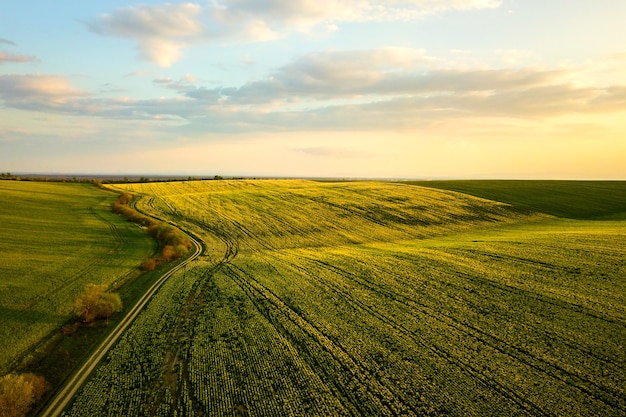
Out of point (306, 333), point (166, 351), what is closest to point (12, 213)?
point (166, 351)

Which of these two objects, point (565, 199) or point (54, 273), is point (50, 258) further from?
point (565, 199)

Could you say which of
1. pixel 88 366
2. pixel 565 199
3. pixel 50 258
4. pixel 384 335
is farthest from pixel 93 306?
pixel 565 199

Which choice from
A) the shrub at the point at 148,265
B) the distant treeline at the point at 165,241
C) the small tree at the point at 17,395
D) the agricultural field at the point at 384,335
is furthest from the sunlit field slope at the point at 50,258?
the agricultural field at the point at 384,335

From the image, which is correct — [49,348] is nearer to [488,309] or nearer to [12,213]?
[488,309]

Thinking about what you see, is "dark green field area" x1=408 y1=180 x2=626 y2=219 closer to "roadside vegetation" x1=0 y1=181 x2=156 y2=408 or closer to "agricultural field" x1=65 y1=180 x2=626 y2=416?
"agricultural field" x1=65 y1=180 x2=626 y2=416

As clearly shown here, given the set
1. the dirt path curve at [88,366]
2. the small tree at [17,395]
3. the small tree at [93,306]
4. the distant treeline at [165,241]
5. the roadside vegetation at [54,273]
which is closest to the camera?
the small tree at [17,395]

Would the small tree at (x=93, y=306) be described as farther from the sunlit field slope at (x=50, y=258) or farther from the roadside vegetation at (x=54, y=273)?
the sunlit field slope at (x=50, y=258)

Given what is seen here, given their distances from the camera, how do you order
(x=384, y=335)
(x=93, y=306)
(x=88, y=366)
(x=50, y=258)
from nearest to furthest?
(x=88, y=366) < (x=384, y=335) < (x=93, y=306) < (x=50, y=258)
